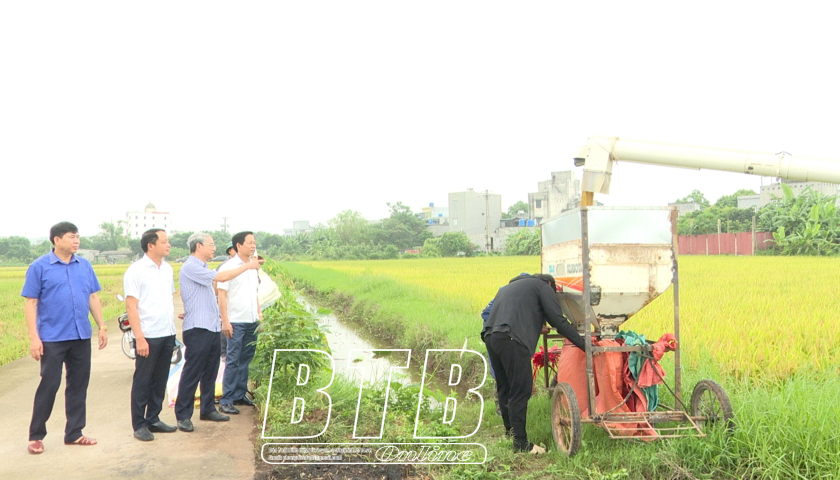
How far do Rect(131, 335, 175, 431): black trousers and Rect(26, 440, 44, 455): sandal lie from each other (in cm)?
65

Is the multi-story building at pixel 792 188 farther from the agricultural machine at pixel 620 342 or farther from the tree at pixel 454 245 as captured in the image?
the agricultural machine at pixel 620 342

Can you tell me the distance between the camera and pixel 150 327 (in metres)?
5.21

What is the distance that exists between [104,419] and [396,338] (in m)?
6.33

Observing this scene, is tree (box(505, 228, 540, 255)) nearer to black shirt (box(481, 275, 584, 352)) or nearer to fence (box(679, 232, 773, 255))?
fence (box(679, 232, 773, 255))

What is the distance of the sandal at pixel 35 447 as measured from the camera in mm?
4828

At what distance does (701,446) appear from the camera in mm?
4395

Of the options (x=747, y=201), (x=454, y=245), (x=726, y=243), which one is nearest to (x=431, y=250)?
(x=454, y=245)

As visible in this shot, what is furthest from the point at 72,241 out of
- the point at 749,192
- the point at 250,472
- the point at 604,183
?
the point at 749,192

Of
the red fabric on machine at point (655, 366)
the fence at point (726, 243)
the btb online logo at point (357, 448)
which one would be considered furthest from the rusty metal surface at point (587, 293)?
the fence at point (726, 243)

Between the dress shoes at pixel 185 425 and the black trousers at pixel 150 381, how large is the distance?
193mm

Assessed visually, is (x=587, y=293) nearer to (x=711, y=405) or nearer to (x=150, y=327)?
(x=711, y=405)

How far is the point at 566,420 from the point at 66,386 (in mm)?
3768

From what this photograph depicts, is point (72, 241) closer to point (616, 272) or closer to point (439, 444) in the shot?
point (439, 444)

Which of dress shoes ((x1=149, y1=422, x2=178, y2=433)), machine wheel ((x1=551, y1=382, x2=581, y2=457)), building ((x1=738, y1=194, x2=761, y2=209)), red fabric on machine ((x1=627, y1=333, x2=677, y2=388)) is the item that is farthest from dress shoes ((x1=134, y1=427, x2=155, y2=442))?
building ((x1=738, y1=194, x2=761, y2=209))
